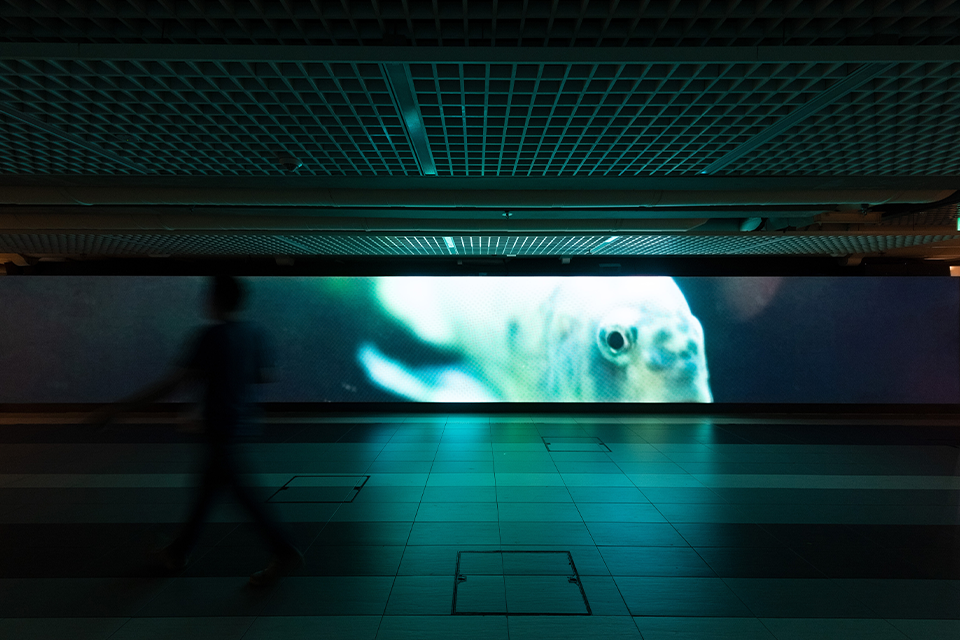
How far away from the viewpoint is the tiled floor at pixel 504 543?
2217 mm

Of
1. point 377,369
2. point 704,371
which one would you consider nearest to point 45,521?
point 377,369

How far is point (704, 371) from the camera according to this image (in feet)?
25.8

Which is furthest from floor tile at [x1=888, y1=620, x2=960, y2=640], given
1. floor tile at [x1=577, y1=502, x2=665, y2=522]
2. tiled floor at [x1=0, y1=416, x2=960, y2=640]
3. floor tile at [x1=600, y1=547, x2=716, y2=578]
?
floor tile at [x1=577, y1=502, x2=665, y2=522]

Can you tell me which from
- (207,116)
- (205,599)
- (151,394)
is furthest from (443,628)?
(207,116)

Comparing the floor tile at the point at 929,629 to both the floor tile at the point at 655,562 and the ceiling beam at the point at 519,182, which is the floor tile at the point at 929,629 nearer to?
the floor tile at the point at 655,562

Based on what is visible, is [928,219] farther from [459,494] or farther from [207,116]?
[207,116]

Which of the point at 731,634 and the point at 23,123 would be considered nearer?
the point at 731,634

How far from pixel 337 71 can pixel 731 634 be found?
2.99 metres

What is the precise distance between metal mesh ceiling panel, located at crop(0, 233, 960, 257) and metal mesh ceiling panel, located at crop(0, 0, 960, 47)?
12.1 feet

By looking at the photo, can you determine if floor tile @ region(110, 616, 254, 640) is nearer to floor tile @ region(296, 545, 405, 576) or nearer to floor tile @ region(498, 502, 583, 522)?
floor tile @ region(296, 545, 405, 576)

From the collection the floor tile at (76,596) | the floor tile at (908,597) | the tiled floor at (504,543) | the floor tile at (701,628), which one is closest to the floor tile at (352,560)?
the tiled floor at (504,543)

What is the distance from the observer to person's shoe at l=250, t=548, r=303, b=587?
8.20 ft

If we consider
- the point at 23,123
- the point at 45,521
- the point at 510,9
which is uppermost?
the point at 510,9

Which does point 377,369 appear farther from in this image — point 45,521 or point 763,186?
point 763,186
